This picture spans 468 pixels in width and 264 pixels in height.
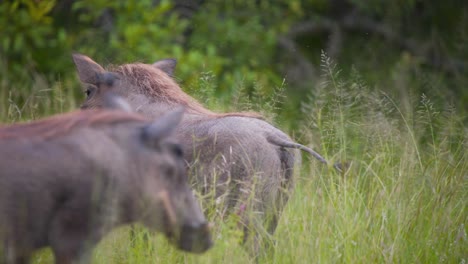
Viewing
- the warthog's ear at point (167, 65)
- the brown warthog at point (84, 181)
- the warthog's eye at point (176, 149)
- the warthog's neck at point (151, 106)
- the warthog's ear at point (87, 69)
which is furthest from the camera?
the warthog's ear at point (167, 65)

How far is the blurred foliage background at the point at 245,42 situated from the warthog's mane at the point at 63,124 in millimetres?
3443

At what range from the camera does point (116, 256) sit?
4.08 metres

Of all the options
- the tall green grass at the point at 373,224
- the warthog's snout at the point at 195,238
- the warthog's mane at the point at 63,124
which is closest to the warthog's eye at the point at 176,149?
the warthog's mane at the point at 63,124

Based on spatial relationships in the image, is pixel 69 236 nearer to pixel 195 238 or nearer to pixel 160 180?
pixel 160 180

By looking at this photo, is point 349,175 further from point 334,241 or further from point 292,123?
point 292,123

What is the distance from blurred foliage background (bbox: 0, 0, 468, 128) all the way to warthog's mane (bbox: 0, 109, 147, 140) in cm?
344

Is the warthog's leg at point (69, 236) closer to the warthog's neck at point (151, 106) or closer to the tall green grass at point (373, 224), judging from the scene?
the tall green grass at point (373, 224)

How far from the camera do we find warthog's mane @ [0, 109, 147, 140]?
3037 mm

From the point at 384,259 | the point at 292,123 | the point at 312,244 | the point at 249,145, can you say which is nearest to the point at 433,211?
the point at 384,259

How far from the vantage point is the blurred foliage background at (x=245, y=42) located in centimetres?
866

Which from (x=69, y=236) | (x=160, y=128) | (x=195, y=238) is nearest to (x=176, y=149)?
(x=160, y=128)

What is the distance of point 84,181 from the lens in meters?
2.93

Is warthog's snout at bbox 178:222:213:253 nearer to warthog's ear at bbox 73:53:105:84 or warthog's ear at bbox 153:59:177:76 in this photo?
warthog's ear at bbox 73:53:105:84

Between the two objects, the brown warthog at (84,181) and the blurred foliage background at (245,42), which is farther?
the blurred foliage background at (245,42)
